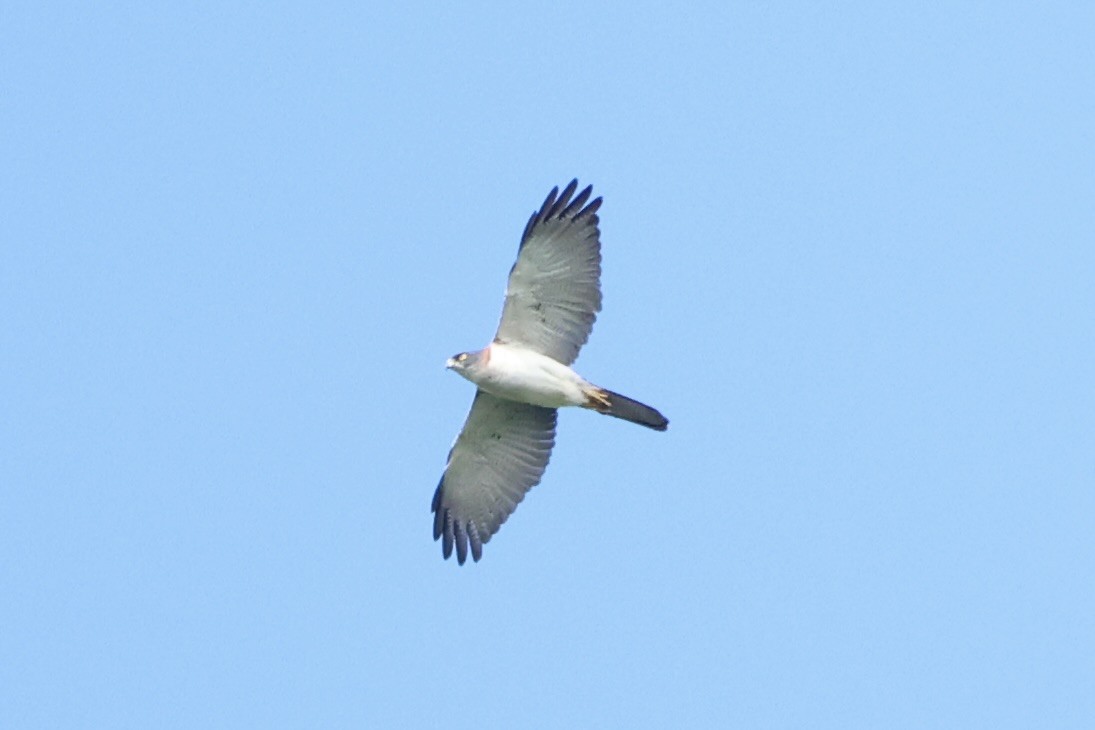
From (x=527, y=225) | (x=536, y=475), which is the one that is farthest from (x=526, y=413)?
(x=527, y=225)

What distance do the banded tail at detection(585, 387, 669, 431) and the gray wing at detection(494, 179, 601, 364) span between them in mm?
424

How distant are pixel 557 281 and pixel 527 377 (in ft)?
3.05

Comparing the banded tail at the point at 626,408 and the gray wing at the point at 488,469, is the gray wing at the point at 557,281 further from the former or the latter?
the gray wing at the point at 488,469

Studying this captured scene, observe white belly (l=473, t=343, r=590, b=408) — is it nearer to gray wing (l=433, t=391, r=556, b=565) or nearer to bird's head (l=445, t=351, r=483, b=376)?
bird's head (l=445, t=351, r=483, b=376)

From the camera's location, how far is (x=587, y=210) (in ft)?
56.2

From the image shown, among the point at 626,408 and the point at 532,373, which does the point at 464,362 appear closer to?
the point at 532,373

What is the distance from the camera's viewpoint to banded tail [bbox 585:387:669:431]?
17.4 meters

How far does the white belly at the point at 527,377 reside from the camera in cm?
1730

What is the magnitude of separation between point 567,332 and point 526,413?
3.36 feet

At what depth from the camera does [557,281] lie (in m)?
17.2

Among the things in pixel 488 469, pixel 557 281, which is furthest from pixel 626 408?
pixel 488 469

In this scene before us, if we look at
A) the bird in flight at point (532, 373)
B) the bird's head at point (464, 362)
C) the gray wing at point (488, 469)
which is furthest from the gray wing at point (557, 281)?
the gray wing at point (488, 469)

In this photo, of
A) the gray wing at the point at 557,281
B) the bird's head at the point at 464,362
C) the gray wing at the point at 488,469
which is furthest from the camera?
the gray wing at the point at 488,469

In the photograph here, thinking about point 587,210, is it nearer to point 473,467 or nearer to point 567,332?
point 567,332
